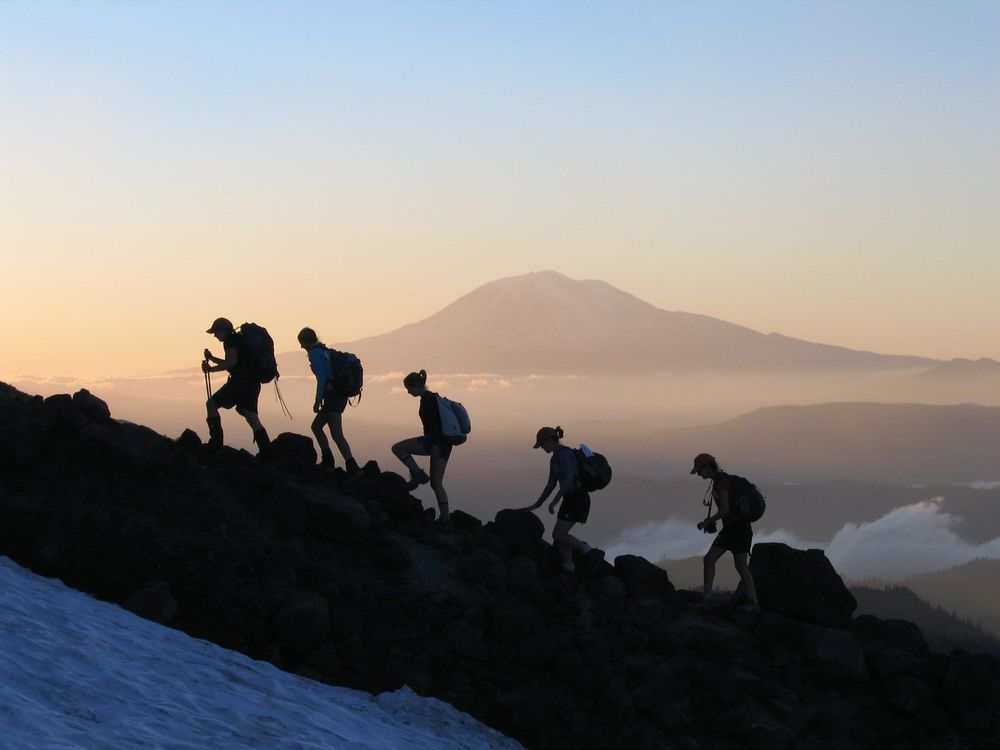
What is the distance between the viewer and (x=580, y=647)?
642 inches

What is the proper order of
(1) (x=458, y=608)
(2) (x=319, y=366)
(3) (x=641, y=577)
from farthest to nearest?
(3) (x=641, y=577), (2) (x=319, y=366), (1) (x=458, y=608)

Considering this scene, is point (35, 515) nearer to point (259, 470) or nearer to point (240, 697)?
point (259, 470)

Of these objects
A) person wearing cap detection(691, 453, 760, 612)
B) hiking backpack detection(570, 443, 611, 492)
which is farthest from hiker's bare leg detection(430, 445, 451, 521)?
person wearing cap detection(691, 453, 760, 612)

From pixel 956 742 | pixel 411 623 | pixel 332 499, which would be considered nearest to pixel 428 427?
pixel 332 499

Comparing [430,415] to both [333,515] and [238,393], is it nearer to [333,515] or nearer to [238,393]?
[333,515]

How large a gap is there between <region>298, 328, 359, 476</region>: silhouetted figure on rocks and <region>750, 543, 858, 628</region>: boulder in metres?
6.86

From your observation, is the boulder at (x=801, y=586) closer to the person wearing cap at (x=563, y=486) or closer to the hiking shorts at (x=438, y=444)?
the person wearing cap at (x=563, y=486)

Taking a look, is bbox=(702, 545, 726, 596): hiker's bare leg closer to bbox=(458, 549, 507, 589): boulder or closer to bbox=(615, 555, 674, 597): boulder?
bbox=(615, 555, 674, 597): boulder

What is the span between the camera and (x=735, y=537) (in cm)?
1753

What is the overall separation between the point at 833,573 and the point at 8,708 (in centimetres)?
1267

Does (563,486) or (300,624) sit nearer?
(300,624)

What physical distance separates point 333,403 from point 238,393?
57.7 inches

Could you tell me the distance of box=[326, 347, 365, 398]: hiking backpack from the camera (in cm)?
1892

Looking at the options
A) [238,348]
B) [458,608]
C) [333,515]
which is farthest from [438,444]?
[238,348]
